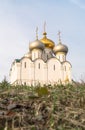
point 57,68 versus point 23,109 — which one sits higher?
point 57,68

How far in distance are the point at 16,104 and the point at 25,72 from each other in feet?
129

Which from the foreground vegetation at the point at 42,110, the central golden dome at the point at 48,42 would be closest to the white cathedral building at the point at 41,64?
the central golden dome at the point at 48,42

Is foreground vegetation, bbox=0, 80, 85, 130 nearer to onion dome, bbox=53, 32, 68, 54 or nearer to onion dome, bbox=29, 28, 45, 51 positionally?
onion dome, bbox=29, 28, 45, 51

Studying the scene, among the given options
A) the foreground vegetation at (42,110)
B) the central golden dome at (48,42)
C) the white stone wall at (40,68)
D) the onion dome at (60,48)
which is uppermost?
the central golden dome at (48,42)

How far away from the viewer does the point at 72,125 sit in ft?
10.5

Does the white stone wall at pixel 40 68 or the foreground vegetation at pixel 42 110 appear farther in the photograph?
the white stone wall at pixel 40 68

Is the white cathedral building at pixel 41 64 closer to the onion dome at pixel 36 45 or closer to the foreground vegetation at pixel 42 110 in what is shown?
the onion dome at pixel 36 45

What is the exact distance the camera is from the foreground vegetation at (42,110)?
3.15 m

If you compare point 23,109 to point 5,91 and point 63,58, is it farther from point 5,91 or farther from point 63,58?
point 63,58

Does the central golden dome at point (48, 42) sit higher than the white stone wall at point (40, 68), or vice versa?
the central golden dome at point (48, 42)

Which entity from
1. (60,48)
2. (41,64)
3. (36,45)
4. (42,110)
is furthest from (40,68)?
(42,110)

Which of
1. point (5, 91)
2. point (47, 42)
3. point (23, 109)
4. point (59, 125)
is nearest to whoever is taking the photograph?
point (59, 125)

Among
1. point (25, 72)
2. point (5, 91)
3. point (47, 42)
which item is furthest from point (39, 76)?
point (5, 91)

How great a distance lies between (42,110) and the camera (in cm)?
347
